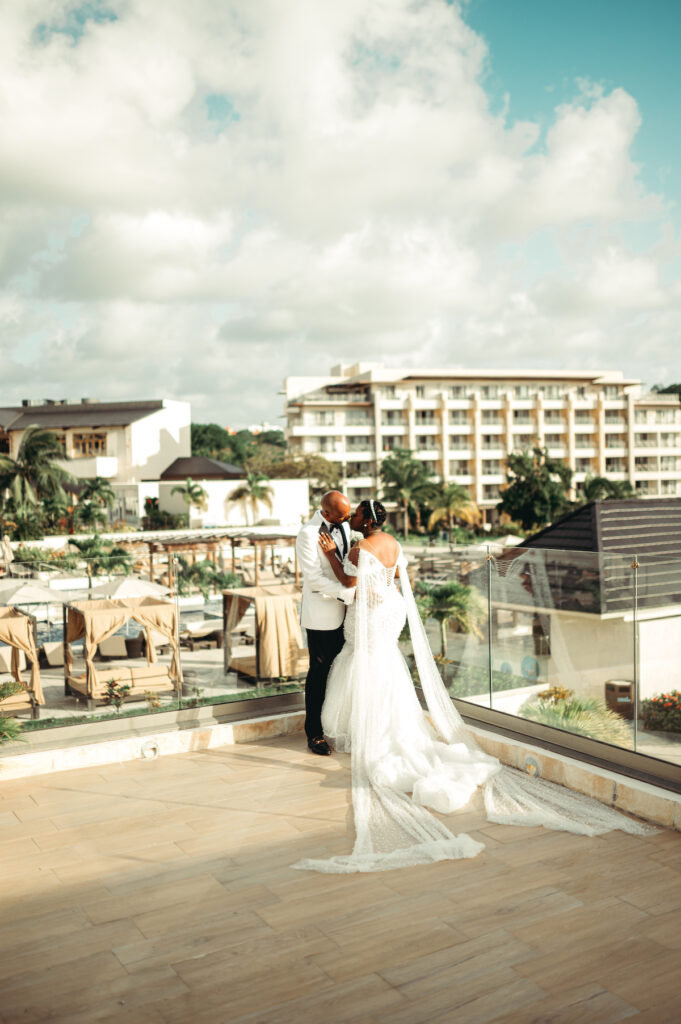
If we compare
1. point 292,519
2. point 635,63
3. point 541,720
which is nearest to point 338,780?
point 541,720

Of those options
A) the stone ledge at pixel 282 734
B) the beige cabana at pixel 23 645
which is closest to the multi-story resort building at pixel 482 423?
the beige cabana at pixel 23 645

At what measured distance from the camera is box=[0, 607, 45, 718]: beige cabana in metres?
5.84

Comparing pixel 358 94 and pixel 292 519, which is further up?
pixel 358 94

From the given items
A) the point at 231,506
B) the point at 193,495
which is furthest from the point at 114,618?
the point at 231,506

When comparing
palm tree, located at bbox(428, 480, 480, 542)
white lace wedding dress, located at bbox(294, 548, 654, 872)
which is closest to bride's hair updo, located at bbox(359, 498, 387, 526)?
white lace wedding dress, located at bbox(294, 548, 654, 872)

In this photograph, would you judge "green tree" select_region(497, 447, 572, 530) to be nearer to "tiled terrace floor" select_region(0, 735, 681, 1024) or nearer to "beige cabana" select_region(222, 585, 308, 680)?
"beige cabana" select_region(222, 585, 308, 680)

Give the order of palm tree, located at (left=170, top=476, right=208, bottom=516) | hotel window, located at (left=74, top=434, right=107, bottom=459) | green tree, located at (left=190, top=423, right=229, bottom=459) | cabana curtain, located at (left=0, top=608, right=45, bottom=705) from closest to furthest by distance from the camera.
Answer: cabana curtain, located at (left=0, top=608, right=45, bottom=705) → palm tree, located at (left=170, top=476, right=208, bottom=516) → hotel window, located at (left=74, top=434, right=107, bottom=459) → green tree, located at (left=190, top=423, right=229, bottom=459)

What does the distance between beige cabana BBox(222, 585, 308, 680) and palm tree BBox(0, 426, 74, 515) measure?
28.3m

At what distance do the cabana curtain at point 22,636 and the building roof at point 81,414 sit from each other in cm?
4309

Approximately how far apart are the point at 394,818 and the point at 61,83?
830 centimetres

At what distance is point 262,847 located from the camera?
3.72m

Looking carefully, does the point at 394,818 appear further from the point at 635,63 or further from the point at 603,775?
the point at 635,63

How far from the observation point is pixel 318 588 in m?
5.07

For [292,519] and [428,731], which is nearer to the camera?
[428,731]
